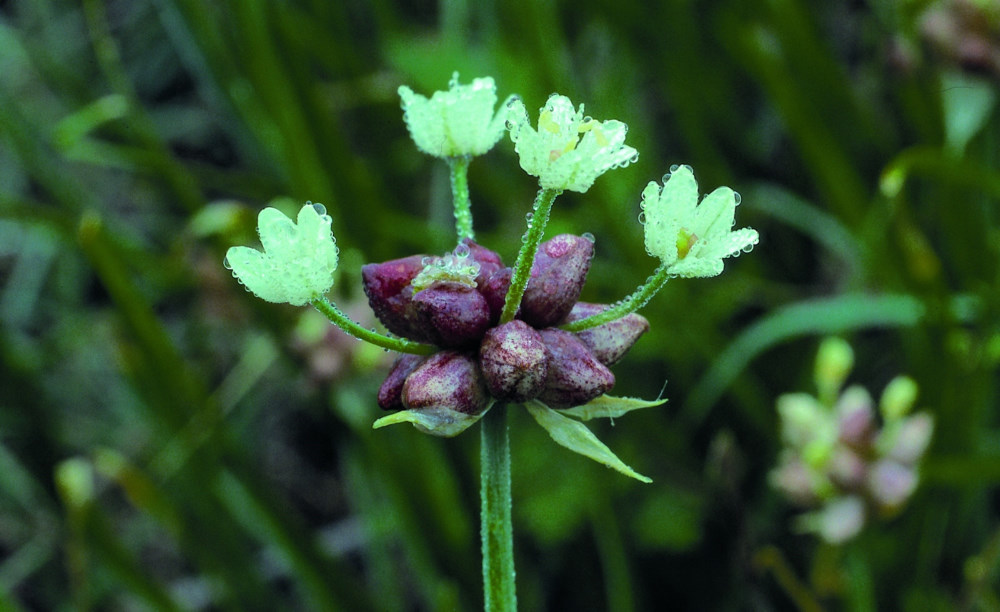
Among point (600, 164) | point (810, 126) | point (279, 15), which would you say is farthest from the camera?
point (279, 15)

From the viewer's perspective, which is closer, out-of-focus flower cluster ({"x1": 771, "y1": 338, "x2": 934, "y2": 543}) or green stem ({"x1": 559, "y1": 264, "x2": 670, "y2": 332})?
green stem ({"x1": 559, "y1": 264, "x2": 670, "y2": 332})

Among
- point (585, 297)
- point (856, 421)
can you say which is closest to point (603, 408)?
point (856, 421)

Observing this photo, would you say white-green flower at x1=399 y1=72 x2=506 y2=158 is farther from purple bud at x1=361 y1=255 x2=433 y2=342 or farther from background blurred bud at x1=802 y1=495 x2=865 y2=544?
background blurred bud at x1=802 y1=495 x2=865 y2=544

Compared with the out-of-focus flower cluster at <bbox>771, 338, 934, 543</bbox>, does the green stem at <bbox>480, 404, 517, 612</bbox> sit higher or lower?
higher

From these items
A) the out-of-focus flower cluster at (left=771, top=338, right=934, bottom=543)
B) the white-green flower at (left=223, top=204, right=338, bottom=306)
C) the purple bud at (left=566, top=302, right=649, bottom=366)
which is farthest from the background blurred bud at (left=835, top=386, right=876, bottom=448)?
the white-green flower at (left=223, top=204, right=338, bottom=306)

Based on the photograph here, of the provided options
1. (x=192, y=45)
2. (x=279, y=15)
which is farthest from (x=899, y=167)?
(x=192, y=45)

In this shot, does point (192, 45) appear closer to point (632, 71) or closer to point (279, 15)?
point (279, 15)

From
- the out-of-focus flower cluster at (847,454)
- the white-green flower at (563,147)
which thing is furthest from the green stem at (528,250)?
the out-of-focus flower cluster at (847,454)

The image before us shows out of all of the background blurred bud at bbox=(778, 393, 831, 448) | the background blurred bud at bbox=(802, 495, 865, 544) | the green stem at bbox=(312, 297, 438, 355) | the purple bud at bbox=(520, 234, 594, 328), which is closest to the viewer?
the green stem at bbox=(312, 297, 438, 355)
